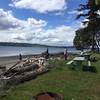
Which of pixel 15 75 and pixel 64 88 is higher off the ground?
pixel 15 75

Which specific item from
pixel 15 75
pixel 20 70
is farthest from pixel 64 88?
pixel 20 70

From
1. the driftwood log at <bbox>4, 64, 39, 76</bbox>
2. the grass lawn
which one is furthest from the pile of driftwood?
the grass lawn

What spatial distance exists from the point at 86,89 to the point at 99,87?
3.91 ft

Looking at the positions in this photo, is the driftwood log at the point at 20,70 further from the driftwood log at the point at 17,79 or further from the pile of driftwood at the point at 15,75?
the driftwood log at the point at 17,79

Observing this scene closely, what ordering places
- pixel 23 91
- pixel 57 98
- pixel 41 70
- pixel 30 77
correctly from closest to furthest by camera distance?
pixel 57 98, pixel 23 91, pixel 30 77, pixel 41 70

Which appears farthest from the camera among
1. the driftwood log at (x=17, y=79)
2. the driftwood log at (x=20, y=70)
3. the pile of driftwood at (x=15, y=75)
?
the driftwood log at (x=20, y=70)

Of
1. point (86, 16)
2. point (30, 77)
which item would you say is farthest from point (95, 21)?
point (30, 77)

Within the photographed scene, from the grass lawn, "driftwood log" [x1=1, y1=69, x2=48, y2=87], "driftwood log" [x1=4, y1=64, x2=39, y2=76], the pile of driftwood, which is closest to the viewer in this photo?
the grass lawn

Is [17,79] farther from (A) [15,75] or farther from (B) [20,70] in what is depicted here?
(B) [20,70]

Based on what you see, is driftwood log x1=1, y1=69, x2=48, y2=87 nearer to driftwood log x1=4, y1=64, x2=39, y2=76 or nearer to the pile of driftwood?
the pile of driftwood

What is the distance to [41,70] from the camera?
937 inches

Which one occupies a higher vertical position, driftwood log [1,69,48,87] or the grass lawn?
driftwood log [1,69,48,87]

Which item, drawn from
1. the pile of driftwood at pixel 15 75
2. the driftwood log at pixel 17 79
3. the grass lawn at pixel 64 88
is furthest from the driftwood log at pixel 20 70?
the grass lawn at pixel 64 88

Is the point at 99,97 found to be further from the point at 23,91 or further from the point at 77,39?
the point at 77,39
